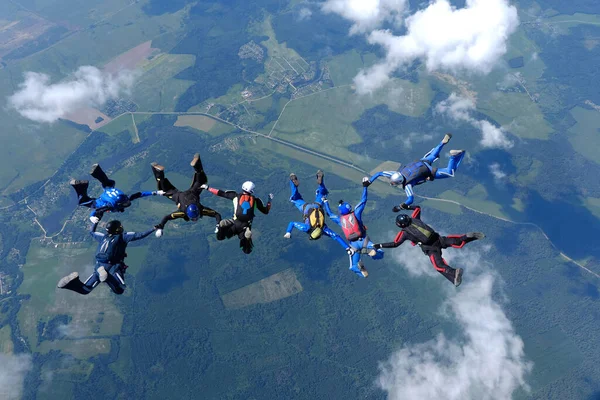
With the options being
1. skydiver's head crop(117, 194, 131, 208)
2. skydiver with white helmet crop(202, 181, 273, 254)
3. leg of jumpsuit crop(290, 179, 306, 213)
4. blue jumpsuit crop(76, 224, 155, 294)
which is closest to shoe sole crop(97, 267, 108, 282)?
blue jumpsuit crop(76, 224, 155, 294)

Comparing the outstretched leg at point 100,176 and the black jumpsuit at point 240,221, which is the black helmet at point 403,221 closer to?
the black jumpsuit at point 240,221

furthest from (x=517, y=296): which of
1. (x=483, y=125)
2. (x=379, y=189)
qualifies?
(x=483, y=125)

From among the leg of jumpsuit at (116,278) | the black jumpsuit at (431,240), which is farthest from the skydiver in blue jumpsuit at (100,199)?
the black jumpsuit at (431,240)

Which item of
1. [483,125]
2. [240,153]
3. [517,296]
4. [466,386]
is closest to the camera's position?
[466,386]

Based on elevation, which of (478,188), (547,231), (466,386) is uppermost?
(478,188)

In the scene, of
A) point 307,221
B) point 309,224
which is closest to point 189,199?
point 307,221

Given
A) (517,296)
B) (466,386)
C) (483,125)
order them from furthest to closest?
(483,125)
(517,296)
(466,386)

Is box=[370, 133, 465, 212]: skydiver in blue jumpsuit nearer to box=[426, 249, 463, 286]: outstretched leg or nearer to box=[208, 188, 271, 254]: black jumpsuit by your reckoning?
box=[426, 249, 463, 286]: outstretched leg

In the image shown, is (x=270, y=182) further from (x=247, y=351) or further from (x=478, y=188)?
(x=478, y=188)

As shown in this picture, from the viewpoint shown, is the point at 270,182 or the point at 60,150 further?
the point at 60,150
